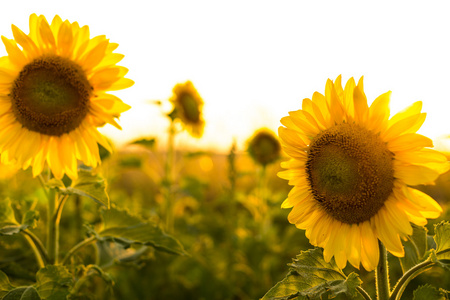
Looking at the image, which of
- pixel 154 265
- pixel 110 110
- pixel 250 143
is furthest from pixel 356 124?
pixel 250 143

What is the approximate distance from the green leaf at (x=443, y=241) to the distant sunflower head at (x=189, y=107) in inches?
112

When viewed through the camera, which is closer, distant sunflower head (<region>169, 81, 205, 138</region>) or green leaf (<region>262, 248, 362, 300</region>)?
green leaf (<region>262, 248, 362, 300</region>)

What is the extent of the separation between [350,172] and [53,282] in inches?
53.8

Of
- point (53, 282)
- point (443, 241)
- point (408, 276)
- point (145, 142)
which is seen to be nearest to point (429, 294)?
point (408, 276)

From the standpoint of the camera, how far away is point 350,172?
1.72m

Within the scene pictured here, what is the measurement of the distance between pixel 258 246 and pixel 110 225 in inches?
71.4

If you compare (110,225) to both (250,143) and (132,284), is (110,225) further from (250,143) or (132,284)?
(250,143)

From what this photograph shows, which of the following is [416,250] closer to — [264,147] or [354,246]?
[354,246]

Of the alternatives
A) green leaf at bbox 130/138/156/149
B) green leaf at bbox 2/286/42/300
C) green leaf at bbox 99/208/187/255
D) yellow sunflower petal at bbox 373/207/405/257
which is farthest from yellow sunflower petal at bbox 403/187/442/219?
green leaf at bbox 130/138/156/149

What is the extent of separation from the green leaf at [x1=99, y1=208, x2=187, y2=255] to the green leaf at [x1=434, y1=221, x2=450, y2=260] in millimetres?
1140

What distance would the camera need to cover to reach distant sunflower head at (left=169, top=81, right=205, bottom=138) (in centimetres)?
427

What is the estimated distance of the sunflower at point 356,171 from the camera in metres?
1.60

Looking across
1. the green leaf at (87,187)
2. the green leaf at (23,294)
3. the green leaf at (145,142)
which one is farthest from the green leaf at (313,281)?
the green leaf at (145,142)

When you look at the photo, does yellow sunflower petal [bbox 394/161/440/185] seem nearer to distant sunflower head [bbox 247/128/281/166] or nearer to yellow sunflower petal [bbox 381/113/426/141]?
yellow sunflower petal [bbox 381/113/426/141]
